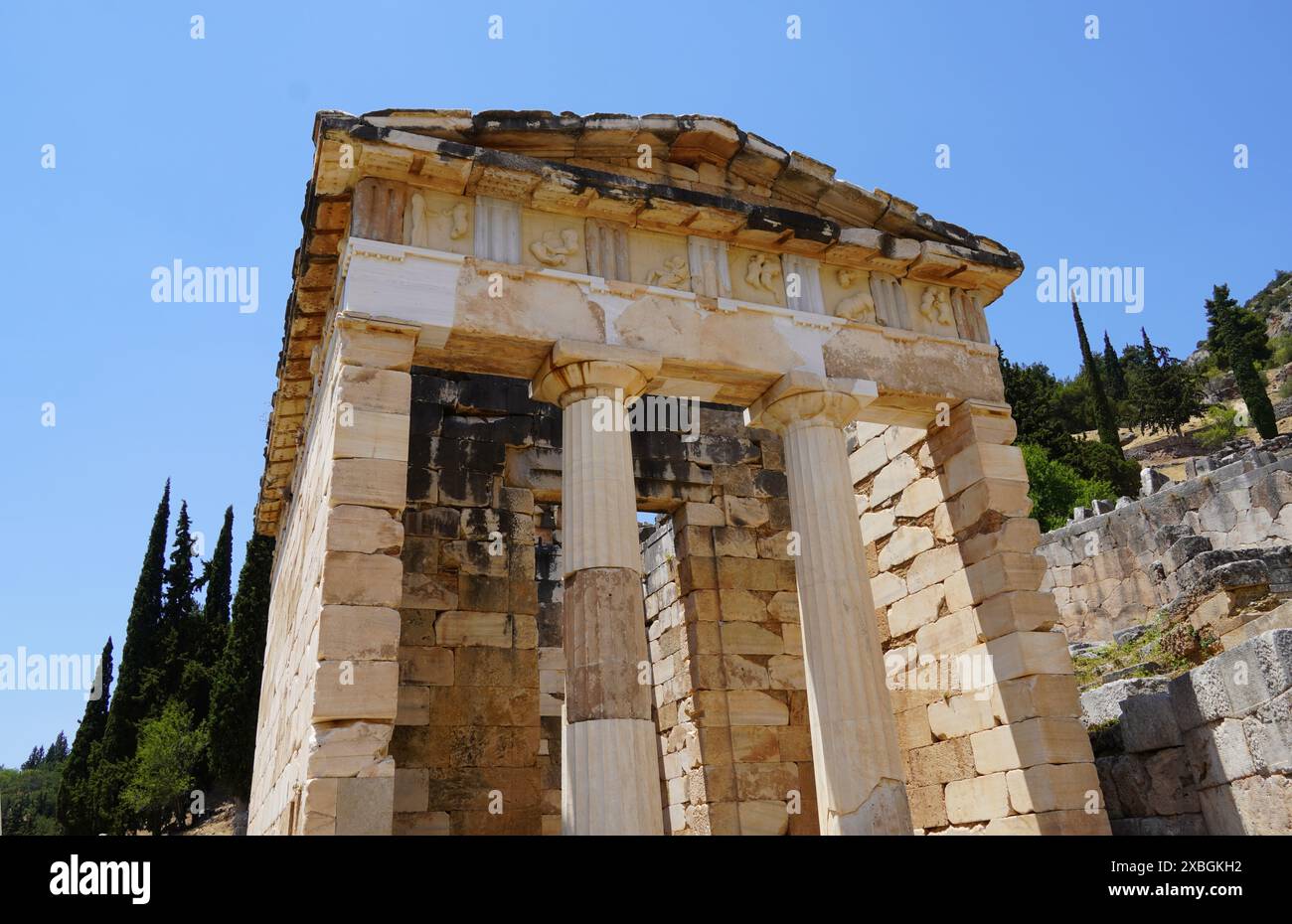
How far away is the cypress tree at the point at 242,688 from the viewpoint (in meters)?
29.1

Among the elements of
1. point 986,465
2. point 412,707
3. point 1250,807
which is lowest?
point 1250,807

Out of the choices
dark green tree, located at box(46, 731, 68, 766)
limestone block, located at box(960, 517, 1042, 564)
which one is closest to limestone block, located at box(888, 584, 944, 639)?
limestone block, located at box(960, 517, 1042, 564)

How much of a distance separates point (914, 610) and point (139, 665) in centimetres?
3196

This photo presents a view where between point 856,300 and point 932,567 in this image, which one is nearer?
point 856,300

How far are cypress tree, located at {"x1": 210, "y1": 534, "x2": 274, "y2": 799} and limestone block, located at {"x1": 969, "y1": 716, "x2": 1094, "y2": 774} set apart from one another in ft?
78.4

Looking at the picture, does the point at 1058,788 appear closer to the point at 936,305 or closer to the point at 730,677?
the point at 730,677

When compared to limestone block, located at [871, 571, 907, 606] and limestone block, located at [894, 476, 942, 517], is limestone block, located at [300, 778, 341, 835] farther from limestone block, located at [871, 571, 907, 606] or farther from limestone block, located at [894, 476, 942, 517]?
limestone block, located at [894, 476, 942, 517]

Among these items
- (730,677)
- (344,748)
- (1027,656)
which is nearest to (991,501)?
(1027,656)

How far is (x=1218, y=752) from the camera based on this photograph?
29.6 ft

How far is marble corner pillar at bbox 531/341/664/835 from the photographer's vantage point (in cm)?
815
